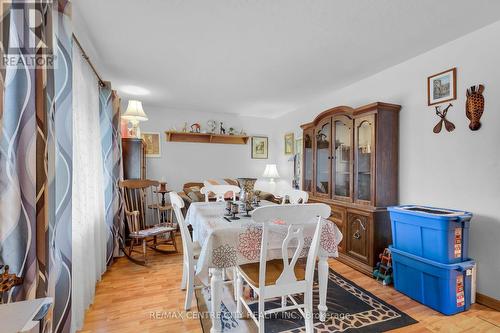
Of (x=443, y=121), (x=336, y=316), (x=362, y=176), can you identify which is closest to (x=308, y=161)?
(x=362, y=176)

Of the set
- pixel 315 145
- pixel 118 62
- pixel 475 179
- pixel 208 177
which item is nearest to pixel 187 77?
pixel 118 62

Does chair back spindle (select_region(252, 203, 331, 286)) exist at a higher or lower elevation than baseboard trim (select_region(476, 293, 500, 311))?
higher

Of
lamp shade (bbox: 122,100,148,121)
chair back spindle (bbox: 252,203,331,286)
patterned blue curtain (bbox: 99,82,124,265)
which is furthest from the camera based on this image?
lamp shade (bbox: 122,100,148,121)

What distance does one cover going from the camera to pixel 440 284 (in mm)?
1931

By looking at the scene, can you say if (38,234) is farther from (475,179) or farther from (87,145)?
(475,179)

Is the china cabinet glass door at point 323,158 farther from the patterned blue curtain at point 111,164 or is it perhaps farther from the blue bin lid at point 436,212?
the patterned blue curtain at point 111,164

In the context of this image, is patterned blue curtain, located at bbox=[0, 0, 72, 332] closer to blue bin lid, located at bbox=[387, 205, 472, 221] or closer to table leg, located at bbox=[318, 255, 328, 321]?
table leg, located at bbox=[318, 255, 328, 321]

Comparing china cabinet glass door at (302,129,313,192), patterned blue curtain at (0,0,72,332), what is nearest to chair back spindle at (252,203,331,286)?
patterned blue curtain at (0,0,72,332)

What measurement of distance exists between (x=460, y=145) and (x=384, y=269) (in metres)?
1.42

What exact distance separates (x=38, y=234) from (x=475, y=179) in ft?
10.4

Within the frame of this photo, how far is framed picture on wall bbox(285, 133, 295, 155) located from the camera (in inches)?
197

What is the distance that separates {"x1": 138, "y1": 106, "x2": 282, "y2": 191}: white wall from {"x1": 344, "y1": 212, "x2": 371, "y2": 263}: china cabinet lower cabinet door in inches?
116

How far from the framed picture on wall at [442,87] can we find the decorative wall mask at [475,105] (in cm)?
14

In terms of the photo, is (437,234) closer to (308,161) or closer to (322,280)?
(322,280)
